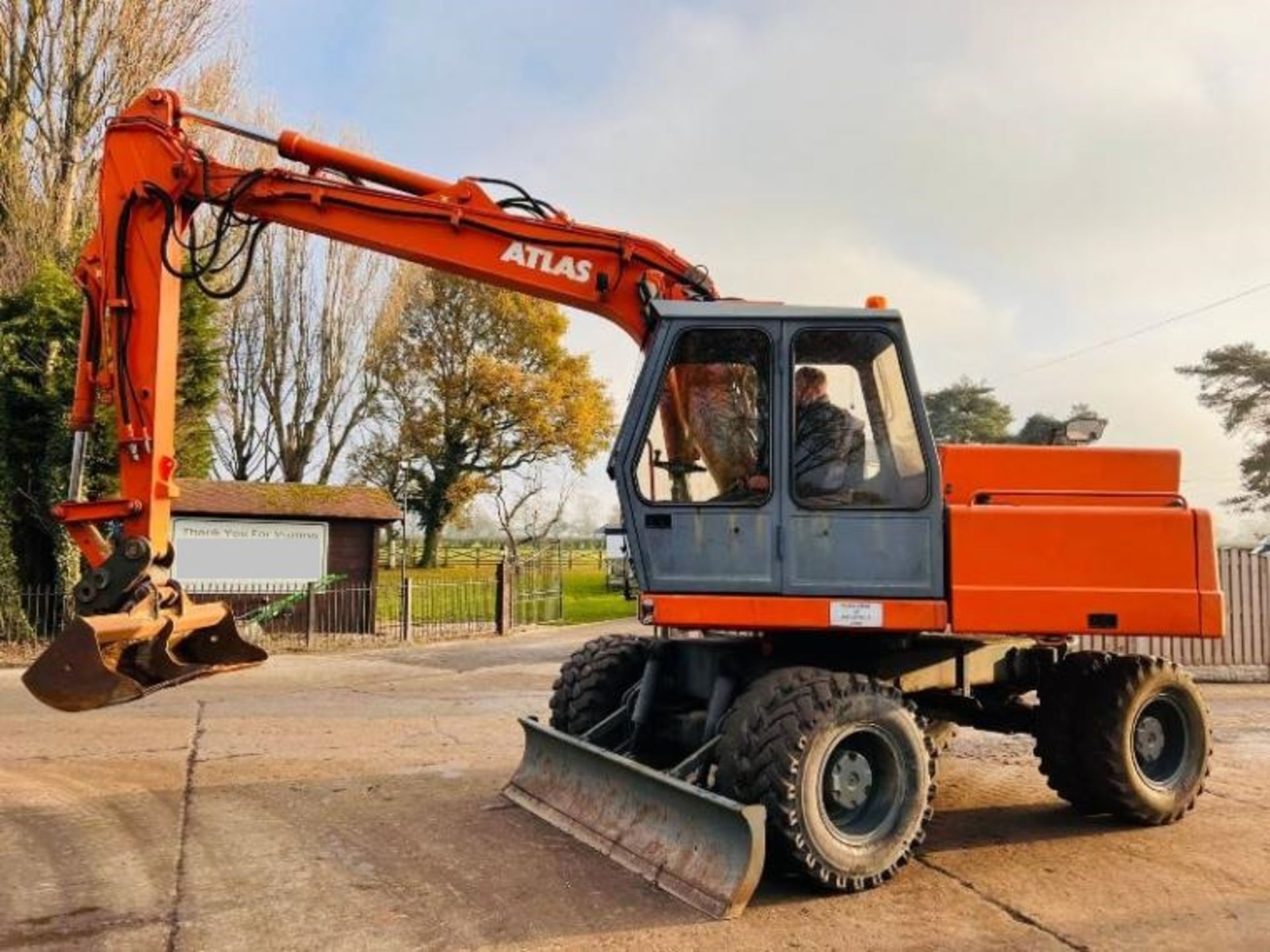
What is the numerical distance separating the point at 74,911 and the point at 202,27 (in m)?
20.6

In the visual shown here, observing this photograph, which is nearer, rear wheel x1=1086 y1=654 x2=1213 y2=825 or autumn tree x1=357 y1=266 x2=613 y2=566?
rear wheel x1=1086 y1=654 x2=1213 y2=825

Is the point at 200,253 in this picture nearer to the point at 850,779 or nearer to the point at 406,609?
the point at 850,779

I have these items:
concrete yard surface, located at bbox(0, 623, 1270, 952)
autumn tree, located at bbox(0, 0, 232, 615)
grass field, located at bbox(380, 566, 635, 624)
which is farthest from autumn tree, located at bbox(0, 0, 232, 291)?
concrete yard surface, located at bbox(0, 623, 1270, 952)

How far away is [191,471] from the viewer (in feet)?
68.9

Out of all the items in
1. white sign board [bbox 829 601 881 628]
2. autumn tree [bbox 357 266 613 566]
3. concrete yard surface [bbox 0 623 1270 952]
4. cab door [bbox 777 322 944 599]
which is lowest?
concrete yard surface [bbox 0 623 1270 952]

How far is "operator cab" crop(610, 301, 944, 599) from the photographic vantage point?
5453 millimetres

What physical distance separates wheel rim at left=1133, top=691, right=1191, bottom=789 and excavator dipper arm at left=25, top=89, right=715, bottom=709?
12.6ft

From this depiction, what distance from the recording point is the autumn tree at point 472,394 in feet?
117

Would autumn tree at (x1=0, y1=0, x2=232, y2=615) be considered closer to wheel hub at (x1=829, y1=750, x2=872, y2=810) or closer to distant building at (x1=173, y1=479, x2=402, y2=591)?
distant building at (x1=173, y1=479, x2=402, y2=591)

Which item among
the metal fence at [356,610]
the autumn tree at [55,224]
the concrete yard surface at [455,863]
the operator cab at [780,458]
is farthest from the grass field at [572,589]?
the operator cab at [780,458]

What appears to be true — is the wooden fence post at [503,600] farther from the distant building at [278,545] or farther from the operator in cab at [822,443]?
the operator in cab at [822,443]

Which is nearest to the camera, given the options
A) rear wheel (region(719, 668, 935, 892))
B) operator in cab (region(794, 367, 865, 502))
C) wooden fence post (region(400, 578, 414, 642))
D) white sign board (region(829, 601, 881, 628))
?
rear wheel (region(719, 668, 935, 892))

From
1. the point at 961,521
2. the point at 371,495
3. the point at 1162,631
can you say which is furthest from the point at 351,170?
the point at 371,495

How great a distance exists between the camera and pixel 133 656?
18.9 ft
